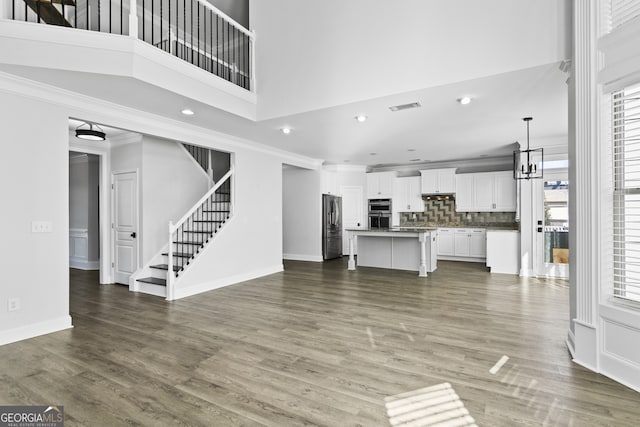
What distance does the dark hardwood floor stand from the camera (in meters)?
2.03

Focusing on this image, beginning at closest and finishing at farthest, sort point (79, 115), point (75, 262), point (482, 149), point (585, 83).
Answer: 1. point (585, 83)
2. point (79, 115)
3. point (482, 149)
4. point (75, 262)

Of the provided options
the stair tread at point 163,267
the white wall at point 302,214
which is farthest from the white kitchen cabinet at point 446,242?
the stair tread at point 163,267

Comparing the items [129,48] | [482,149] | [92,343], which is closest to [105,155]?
[129,48]

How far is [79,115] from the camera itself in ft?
12.5

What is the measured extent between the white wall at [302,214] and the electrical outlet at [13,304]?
19.5 feet

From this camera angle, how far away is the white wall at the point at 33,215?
3273 mm

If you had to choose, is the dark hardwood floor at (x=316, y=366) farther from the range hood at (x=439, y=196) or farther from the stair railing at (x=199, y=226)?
the range hood at (x=439, y=196)

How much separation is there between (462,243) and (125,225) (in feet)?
24.7

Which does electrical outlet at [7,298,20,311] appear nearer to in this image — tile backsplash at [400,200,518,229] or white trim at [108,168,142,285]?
white trim at [108,168,142,285]

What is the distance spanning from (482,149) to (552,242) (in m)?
2.32

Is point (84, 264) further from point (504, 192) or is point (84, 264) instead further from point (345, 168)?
point (504, 192)

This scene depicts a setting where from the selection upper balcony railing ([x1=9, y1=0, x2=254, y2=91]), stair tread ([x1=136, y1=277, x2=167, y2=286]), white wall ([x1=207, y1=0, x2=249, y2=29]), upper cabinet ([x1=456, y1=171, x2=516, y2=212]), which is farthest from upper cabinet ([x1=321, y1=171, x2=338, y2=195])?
stair tread ([x1=136, y1=277, x2=167, y2=286])

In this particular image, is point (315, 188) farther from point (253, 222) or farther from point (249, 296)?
point (249, 296)

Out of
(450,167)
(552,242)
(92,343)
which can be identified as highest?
(450,167)
